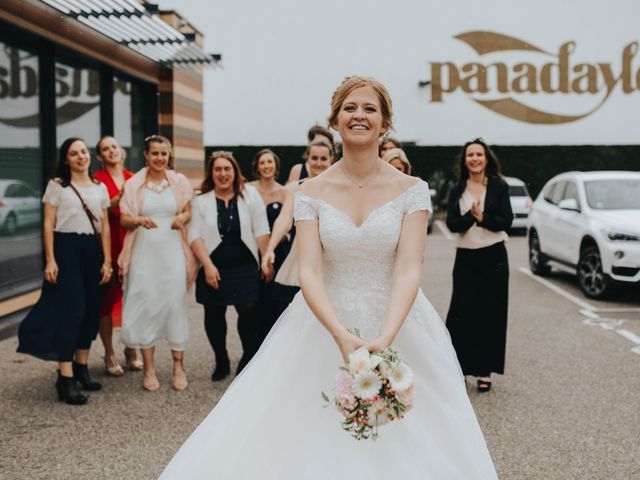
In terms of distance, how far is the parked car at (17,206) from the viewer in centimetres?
902

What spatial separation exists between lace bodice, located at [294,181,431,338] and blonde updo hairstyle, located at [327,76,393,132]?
1.00 feet

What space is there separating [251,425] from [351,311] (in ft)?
1.85

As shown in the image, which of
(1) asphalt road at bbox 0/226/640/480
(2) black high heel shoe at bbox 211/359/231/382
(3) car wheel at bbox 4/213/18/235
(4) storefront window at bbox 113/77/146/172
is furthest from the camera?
(4) storefront window at bbox 113/77/146/172

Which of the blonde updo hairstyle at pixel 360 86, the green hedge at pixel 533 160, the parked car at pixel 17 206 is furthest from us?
the green hedge at pixel 533 160

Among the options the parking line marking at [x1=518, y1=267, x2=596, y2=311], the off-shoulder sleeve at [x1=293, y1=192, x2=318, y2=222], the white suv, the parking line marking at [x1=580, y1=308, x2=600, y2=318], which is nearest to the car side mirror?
the white suv

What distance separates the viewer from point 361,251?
299cm


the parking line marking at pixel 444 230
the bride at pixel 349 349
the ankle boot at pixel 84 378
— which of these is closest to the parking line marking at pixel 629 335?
the ankle boot at pixel 84 378

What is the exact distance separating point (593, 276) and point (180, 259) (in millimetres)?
6644

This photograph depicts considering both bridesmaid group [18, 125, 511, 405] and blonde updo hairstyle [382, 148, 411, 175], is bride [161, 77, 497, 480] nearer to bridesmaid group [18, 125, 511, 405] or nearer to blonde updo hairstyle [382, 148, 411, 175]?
bridesmaid group [18, 125, 511, 405]

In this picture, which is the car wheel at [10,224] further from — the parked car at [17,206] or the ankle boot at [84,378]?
the ankle boot at [84,378]

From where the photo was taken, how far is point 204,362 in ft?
23.4

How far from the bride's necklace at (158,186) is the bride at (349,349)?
3.39 metres

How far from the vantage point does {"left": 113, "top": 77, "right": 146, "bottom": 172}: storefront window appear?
41.1 feet

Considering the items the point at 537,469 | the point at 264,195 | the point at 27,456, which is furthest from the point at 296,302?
the point at 264,195
